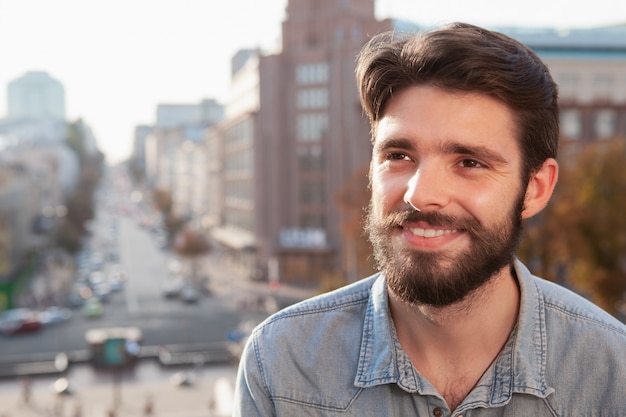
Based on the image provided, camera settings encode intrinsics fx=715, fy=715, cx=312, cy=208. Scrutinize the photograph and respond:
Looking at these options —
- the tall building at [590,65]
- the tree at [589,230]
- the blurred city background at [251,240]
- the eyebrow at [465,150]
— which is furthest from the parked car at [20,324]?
the eyebrow at [465,150]

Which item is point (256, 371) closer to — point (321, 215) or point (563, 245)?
point (563, 245)

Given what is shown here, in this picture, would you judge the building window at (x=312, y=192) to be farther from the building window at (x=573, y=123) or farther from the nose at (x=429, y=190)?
the nose at (x=429, y=190)

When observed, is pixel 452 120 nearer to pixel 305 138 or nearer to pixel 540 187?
pixel 540 187

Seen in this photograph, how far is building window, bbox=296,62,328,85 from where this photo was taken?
171ft

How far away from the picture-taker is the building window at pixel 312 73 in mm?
52031

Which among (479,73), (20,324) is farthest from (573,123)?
(479,73)

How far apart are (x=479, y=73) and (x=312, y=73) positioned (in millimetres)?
50905

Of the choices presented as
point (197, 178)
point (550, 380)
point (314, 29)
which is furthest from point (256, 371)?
point (197, 178)

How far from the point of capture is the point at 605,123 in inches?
1896

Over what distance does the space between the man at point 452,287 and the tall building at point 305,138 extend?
156 ft

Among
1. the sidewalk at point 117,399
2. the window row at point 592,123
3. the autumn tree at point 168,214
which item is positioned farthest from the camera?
the autumn tree at point 168,214

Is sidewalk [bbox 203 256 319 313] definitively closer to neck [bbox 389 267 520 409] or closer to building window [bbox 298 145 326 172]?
building window [bbox 298 145 326 172]

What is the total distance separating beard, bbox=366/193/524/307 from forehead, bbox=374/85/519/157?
0.27m

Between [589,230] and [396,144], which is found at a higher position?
[396,144]
